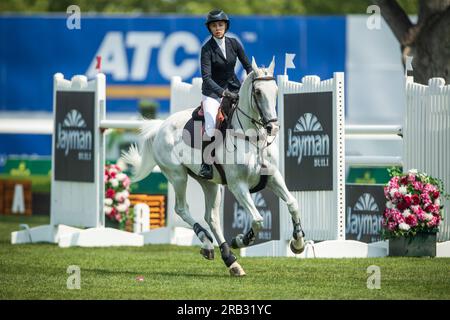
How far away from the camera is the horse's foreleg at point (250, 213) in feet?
38.2

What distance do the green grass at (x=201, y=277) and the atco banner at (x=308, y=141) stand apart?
121 cm

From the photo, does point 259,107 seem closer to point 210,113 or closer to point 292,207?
point 210,113

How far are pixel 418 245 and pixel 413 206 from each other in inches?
20.0

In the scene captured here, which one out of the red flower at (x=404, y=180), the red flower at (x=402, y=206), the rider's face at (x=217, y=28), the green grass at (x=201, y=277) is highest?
the rider's face at (x=217, y=28)

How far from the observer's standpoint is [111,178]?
688 inches

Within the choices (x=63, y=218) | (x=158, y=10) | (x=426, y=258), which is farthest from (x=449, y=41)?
(x=158, y=10)

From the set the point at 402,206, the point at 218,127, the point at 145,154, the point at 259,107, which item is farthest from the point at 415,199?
the point at 145,154

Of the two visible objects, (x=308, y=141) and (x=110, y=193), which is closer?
(x=308, y=141)

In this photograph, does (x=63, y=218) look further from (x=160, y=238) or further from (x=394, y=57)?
(x=394, y=57)

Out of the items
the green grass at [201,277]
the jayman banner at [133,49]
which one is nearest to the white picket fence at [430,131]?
the green grass at [201,277]

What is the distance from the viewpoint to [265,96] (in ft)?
37.2

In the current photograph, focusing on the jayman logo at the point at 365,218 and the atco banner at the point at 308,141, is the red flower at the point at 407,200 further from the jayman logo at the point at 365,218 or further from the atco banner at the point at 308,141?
the jayman logo at the point at 365,218

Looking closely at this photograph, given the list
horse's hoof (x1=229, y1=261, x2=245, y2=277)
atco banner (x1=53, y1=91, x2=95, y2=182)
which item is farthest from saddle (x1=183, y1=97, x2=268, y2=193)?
atco banner (x1=53, y1=91, x2=95, y2=182)

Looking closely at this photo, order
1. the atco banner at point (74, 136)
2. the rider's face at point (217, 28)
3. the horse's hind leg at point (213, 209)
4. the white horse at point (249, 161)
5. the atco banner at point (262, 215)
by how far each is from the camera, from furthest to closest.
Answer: the atco banner at point (74, 136) < the atco banner at point (262, 215) < the horse's hind leg at point (213, 209) < the rider's face at point (217, 28) < the white horse at point (249, 161)
